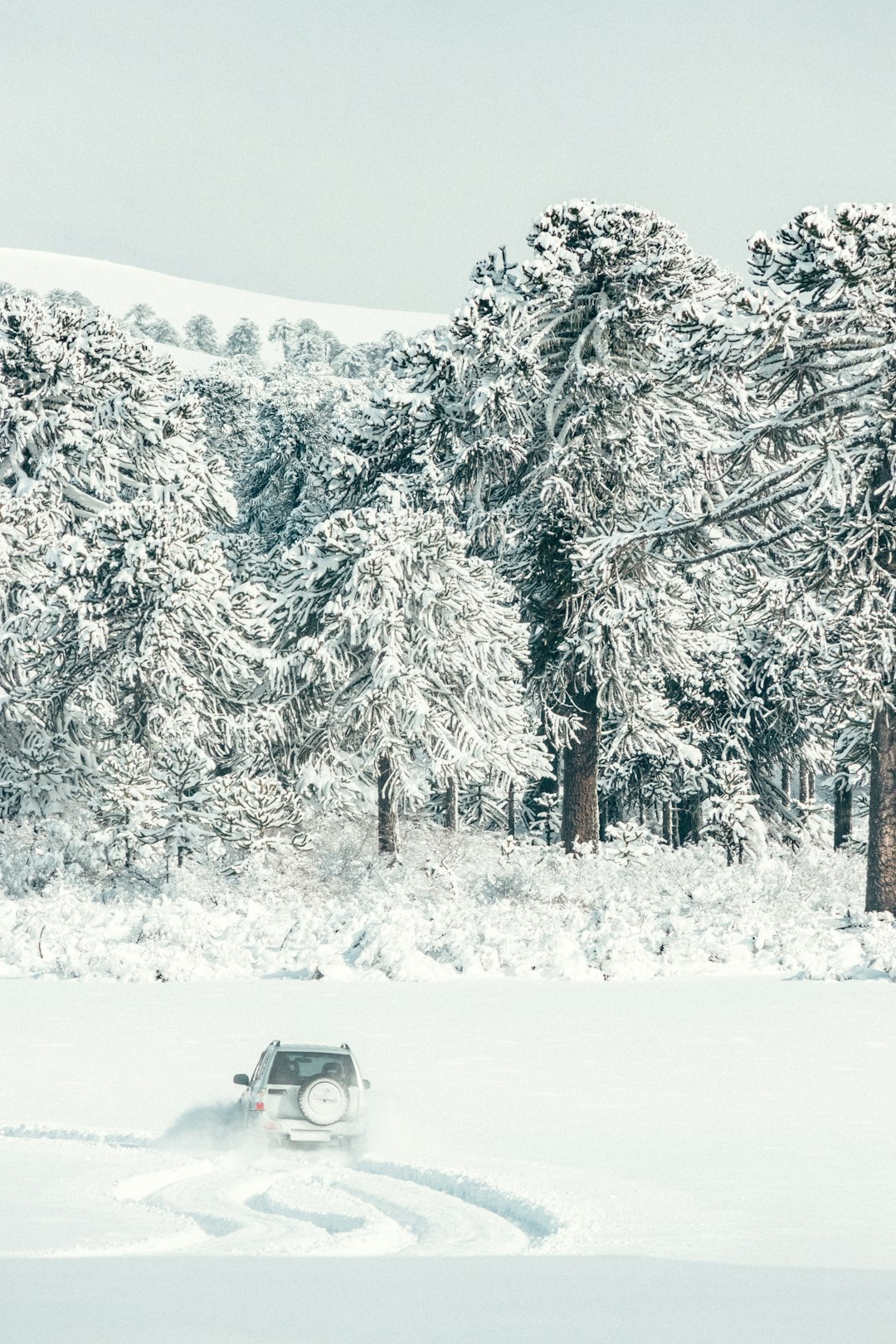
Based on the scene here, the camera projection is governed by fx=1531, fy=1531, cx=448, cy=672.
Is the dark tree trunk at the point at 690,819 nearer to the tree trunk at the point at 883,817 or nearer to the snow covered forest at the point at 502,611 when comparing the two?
the snow covered forest at the point at 502,611

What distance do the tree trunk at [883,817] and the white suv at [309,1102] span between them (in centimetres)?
1331

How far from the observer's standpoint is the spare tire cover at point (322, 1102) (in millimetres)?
12203

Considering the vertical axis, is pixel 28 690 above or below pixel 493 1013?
above

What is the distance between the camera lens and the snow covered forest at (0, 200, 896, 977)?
23.5 meters

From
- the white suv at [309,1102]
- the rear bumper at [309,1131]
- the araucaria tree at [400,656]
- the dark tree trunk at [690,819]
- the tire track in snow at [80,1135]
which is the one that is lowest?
the tire track in snow at [80,1135]

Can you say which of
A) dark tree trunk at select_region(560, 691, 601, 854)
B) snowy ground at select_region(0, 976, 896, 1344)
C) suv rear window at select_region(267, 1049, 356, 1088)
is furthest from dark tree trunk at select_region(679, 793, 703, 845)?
suv rear window at select_region(267, 1049, 356, 1088)

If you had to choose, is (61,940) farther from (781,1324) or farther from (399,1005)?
(781,1324)

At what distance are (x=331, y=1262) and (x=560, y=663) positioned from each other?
2265cm

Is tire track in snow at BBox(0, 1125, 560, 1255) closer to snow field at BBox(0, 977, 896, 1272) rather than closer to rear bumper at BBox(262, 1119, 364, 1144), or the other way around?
snow field at BBox(0, 977, 896, 1272)

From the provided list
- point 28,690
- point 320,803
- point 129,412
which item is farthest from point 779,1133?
point 129,412

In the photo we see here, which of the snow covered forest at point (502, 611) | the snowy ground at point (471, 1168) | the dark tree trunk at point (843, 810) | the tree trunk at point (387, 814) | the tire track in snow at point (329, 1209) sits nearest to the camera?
the snowy ground at point (471, 1168)

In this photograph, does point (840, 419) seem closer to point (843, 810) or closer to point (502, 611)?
point (502, 611)

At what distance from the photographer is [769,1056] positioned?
15.6 meters

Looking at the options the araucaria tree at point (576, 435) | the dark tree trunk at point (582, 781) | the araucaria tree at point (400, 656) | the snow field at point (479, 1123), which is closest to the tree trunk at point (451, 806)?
the dark tree trunk at point (582, 781)
